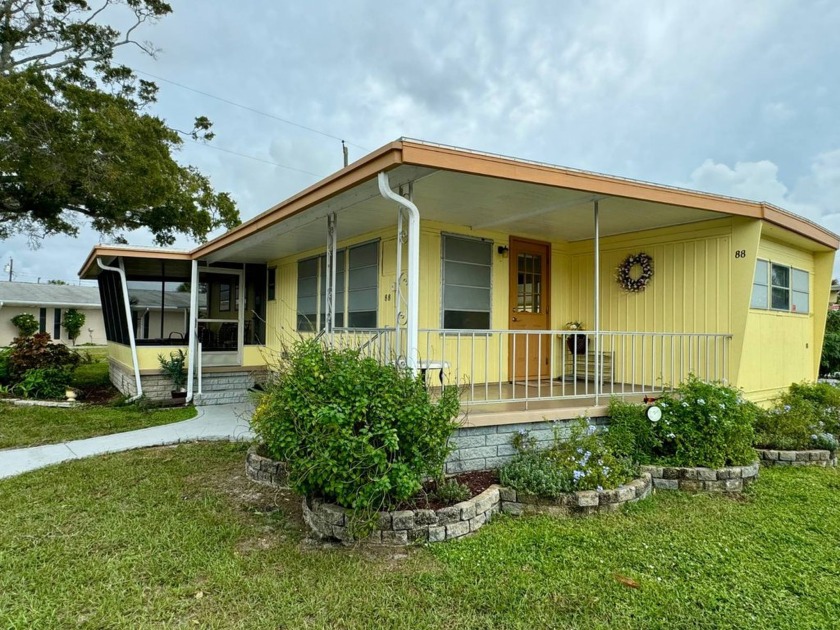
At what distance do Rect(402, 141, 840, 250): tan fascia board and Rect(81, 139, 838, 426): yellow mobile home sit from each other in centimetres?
1

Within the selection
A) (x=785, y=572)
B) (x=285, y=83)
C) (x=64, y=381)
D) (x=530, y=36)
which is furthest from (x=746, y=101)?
(x=64, y=381)

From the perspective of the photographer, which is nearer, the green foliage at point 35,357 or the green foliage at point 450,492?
the green foliage at point 450,492

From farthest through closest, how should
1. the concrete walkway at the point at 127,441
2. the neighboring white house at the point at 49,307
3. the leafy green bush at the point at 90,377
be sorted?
the neighboring white house at the point at 49,307 < the leafy green bush at the point at 90,377 < the concrete walkway at the point at 127,441

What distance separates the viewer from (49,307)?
24266 millimetres

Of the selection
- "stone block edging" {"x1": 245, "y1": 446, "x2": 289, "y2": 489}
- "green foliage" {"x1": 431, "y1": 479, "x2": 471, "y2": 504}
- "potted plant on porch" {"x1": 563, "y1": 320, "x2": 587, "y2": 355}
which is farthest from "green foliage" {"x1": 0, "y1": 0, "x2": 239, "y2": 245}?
"green foliage" {"x1": 431, "y1": 479, "x2": 471, "y2": 504}

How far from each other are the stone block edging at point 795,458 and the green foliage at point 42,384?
1174 cm

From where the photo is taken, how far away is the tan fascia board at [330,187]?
3568 millimetres

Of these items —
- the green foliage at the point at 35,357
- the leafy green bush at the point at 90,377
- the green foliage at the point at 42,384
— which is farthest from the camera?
the leafy green bush at the point at 90,377

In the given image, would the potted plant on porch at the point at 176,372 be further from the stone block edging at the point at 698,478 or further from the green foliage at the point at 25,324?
the green foliage at the point at 25,324

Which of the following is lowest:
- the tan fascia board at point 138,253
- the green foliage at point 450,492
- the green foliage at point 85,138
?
the green foliage at point 450,492

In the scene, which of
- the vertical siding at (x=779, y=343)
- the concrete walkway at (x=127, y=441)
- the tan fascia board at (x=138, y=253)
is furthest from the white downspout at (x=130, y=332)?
the vertical siding at (x=779, y=343)

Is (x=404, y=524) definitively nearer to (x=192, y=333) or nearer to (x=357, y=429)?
(x=357, y=429)

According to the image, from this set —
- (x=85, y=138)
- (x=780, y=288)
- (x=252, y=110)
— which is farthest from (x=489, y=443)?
(x=252, y=110)

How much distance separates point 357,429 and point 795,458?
4908mm
